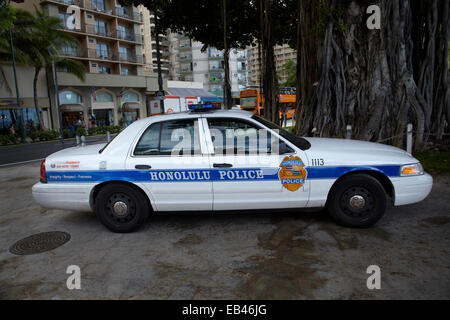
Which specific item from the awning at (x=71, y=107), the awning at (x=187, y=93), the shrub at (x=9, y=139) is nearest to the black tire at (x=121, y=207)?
the shrub at (x=9, y=139)

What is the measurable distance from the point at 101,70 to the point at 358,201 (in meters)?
38.9

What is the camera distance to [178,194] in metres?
4.05

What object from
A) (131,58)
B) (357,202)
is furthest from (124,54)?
(357,202)

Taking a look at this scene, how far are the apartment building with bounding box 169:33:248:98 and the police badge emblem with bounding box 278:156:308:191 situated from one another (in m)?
62.1

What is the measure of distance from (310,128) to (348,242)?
586 centimetres

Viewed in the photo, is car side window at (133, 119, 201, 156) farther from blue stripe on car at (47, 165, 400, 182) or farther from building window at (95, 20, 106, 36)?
building window at (95, 20, 106, 36)

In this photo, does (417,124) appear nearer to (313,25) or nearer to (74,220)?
(313,25)

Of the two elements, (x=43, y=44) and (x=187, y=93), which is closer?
(x=43, y=44)

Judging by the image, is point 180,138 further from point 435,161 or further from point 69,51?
point 69,51

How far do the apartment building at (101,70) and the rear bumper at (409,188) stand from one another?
1234 inches

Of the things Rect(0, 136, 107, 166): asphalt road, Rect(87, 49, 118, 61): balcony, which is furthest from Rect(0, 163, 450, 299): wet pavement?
Rect(87, 49, 118, 61): balcony

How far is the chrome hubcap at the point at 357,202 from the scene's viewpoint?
3918 mm

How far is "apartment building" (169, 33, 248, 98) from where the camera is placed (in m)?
66.4

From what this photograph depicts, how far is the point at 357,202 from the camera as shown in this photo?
393cm
